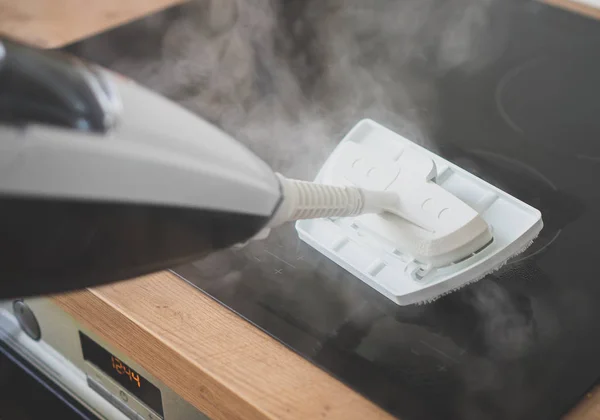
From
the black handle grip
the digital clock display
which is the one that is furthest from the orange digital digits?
the black handle grip

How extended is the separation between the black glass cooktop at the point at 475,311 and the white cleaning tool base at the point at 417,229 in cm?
1

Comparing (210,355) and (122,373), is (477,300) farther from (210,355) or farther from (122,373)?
(122,373)

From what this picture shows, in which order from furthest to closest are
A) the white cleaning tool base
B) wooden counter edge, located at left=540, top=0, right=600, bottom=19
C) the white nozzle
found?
wooden counter edge, located at left=540, top=0, right=600, bottom=19, the white cleaning tool base, the white nozzle

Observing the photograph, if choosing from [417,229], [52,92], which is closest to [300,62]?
[417,229]

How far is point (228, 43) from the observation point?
34.4 inches

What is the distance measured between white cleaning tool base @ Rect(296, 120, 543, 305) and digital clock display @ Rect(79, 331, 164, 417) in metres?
0.19

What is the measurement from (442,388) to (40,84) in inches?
12.8

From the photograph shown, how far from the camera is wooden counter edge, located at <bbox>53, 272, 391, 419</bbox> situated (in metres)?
0.50

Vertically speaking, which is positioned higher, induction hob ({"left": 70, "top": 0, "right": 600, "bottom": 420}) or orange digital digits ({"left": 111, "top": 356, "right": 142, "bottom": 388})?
induction hob ({"left": 70, "top": 0, "right": 600, "bottom": 420})

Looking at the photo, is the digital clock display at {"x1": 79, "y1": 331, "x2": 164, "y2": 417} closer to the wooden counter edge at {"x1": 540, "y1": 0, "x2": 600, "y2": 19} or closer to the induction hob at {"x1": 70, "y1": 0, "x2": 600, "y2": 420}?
the induction hob at {"x1": 70, "y1": 0, "x2": 600, "y2": 420}

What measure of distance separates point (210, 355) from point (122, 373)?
170mm

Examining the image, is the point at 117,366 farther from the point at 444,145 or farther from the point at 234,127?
the point at 444,145

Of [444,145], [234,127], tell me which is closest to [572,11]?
[444,145]

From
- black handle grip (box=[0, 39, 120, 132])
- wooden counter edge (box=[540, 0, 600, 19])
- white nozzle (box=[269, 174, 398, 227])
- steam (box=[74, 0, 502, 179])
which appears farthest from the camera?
wooden counter edge (box=[540, 0, 600, 19])
